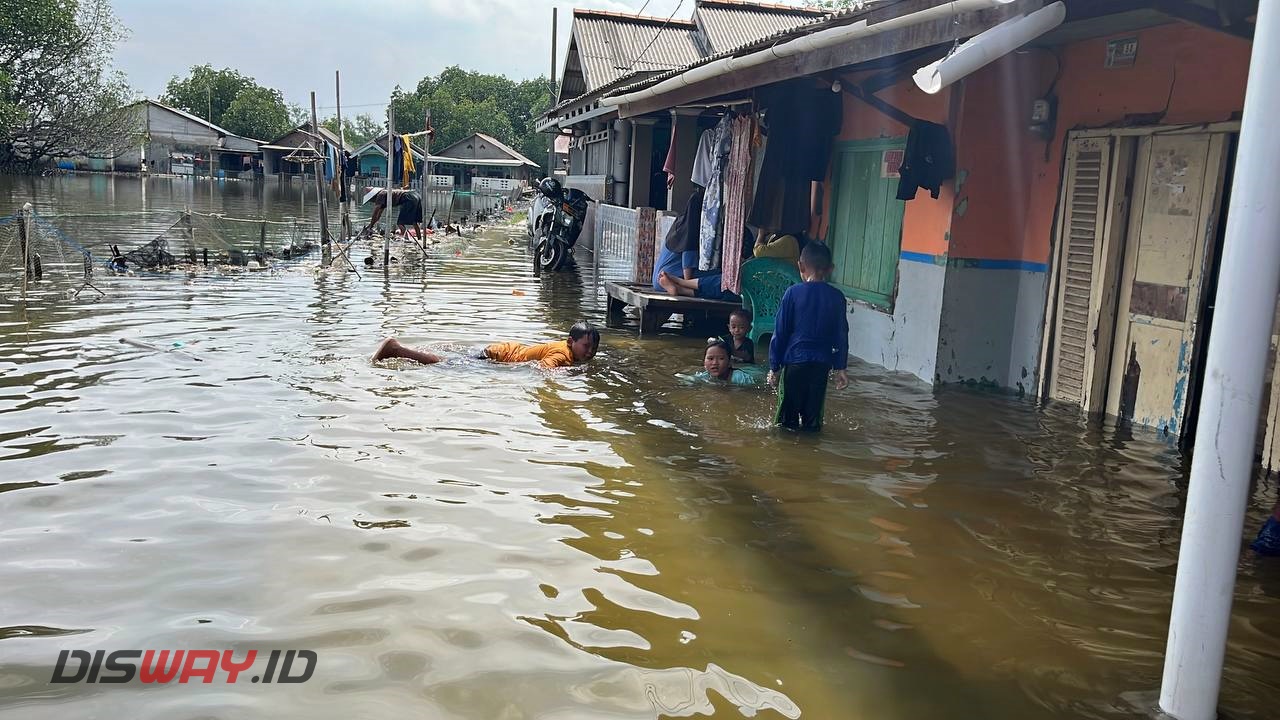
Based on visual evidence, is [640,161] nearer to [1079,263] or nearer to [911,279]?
[911,279]

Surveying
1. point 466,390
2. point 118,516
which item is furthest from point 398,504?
point 466,390

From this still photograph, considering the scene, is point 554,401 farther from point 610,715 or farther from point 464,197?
point 464,197

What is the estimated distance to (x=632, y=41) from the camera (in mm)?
26703

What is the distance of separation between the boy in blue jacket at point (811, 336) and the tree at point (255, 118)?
101m

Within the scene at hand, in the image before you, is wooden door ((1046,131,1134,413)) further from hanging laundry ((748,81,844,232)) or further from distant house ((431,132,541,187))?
distant house ((431,132,541,187))

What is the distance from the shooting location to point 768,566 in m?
4.53

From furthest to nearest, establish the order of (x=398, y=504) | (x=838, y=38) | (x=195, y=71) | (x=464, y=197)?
(x=195, y=71), (x=464, y=197), (x=838, y=38), (x=398, y=504)

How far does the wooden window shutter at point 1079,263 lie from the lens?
7.68 m

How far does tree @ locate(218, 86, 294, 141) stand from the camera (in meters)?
98.1

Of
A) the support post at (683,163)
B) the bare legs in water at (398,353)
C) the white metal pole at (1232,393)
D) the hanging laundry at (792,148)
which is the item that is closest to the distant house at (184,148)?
the support post at (683,163)

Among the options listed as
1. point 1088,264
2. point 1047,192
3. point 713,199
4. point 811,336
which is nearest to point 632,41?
point 713,199

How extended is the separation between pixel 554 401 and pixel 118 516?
361cm

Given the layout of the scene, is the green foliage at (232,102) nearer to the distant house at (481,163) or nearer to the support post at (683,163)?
the distant house at (481,163)

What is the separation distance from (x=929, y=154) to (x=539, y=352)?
159 inches
